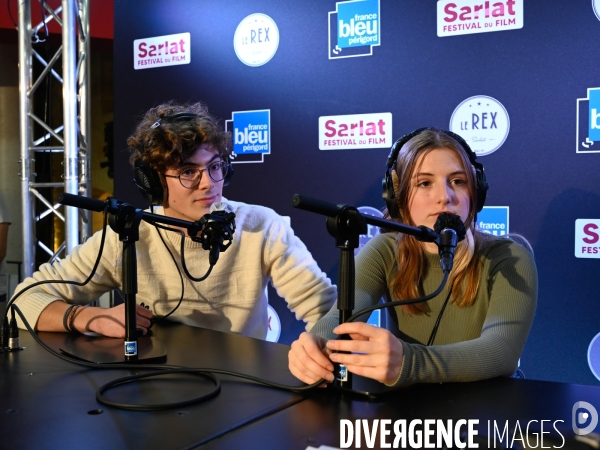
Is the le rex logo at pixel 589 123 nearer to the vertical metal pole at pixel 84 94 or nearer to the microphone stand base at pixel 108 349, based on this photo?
the microphone stand base at pixel 108 349

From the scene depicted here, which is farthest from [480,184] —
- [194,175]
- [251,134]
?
[251,134]

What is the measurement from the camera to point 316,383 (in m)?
1.11

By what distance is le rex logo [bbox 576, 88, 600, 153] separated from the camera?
263 cm

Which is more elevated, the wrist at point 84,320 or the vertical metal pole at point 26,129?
the vertical metal pole at point 26,129

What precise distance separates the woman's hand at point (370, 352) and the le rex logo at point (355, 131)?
205 centimetres

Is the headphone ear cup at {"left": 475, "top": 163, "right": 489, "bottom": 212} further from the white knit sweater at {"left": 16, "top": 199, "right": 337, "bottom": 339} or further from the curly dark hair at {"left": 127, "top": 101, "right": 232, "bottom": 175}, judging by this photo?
the curly dark hair at {"left": 127, "top": 101, "right": 232, "bottom": 175}

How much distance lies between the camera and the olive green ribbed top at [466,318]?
3.78 feet

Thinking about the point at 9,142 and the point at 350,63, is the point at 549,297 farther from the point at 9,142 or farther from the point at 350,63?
the point at 9,142

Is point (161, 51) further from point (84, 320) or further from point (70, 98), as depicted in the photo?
point (84, 320)

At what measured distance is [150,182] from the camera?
1862 millimetres

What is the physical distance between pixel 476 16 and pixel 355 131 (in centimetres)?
78

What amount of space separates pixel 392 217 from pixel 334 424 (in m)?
0.78

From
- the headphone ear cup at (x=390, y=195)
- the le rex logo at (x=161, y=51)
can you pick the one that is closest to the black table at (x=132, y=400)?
the headphone ear cup at (x=390, y=195)

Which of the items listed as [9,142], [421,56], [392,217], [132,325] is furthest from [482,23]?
[9,142]
